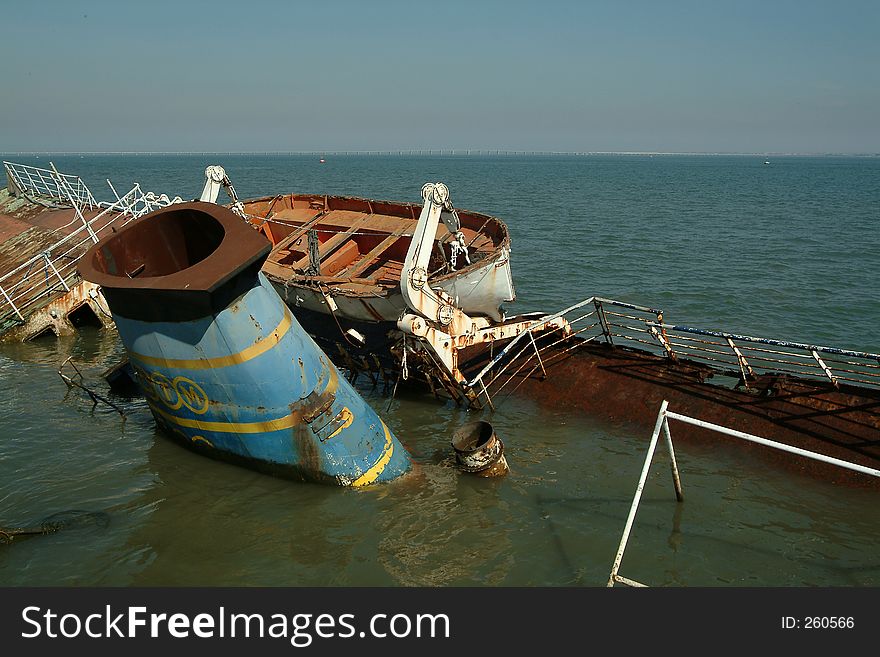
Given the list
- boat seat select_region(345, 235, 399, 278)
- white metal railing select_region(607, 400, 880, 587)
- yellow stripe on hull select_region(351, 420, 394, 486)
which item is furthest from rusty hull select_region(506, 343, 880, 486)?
boat seat select_region(345, 235, 399, 278)

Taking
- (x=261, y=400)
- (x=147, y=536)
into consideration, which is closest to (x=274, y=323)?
(x=261, y=400)

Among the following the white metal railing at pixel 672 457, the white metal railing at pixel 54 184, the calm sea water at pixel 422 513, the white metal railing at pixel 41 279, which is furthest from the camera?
the white metal railing at pixel 54 184

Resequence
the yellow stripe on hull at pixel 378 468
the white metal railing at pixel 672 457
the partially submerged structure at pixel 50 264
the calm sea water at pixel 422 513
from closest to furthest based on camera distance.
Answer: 1. the white metal railing at pixel 672 457
2. the calm sea water at pixel 422 513
3. the yellow stripe on hull at pixel 378 468
4. the partially submerged structure at pixel 50 264

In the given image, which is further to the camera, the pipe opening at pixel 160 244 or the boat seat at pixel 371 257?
the boat seat at pixel 371 257

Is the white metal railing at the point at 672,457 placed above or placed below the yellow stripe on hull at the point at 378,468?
above

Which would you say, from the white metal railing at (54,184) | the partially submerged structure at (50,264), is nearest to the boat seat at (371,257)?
the partially submerged structure at (50,264)

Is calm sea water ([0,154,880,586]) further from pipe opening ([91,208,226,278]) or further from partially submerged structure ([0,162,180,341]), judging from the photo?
pipe opening ([91,208,226,278])

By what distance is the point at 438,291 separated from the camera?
41.1 feet

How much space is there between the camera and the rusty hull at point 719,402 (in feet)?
34.1

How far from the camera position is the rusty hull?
10.4 m

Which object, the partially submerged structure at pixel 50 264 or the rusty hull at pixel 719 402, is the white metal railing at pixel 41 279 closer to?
the partially submerged structure at pixel 50 264

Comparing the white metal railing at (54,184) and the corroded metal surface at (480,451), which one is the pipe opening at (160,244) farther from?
the white metal railing at (54,184)

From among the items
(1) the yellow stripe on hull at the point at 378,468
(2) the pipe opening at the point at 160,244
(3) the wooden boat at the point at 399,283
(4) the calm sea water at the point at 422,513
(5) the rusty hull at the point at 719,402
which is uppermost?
(2) the pipe opening at the point at 160,244

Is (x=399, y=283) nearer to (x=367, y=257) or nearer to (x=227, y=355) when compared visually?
(x=367, y=257)
